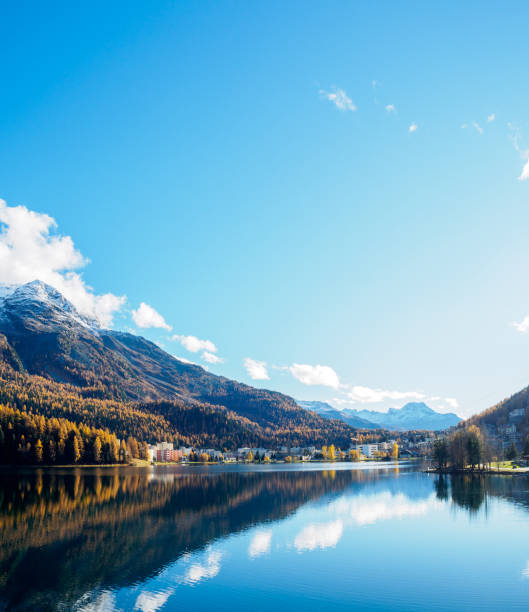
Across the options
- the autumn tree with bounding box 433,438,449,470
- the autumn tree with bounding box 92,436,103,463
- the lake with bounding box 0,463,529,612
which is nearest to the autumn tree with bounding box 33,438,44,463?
the autumn tree with bounding box 92,436,103,463

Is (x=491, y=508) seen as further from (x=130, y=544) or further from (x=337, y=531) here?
(x=130, y=544)

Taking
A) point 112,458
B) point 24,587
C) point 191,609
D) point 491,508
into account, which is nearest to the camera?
point 191,609

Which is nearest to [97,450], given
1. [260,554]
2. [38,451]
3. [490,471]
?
[38,451]

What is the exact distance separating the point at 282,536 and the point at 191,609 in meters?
16.4

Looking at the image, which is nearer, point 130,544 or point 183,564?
point 183,564

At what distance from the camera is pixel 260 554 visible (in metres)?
32.0

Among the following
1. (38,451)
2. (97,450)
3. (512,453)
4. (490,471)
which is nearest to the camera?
(490,471)

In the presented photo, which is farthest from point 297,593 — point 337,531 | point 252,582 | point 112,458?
point 112,458

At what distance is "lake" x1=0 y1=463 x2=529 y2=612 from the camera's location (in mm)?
23359

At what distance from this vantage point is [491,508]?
5269 centimetres

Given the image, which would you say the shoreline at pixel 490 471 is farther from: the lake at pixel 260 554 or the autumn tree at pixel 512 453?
the lake at pixel 260 554

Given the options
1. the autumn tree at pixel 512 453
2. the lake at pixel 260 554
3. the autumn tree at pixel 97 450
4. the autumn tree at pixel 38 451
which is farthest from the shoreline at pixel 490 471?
the autumn tree at pixel 38 451

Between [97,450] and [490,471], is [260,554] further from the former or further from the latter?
[97,450]

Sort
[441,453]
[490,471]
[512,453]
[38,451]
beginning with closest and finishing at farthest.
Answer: [490,471] < [38,451] < [441,453] < [512,453]
